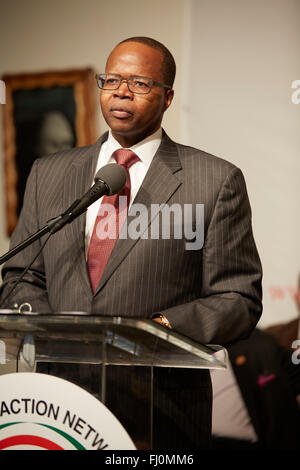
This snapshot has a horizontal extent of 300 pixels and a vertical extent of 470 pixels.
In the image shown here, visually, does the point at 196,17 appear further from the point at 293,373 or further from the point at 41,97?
the point at 293,373

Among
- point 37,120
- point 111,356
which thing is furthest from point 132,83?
point 37,120

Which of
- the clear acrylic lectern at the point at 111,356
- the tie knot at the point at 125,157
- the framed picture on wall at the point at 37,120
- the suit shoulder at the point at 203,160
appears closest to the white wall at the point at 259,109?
the framed picture on wall at the point at 37,120

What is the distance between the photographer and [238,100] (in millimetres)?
3113

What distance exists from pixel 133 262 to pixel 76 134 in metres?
1.61

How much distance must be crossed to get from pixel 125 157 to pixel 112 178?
35 cm

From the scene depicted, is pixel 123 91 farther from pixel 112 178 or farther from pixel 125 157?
pixel 112 178

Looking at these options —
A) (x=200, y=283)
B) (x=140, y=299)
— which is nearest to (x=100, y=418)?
(x=140, y=299)

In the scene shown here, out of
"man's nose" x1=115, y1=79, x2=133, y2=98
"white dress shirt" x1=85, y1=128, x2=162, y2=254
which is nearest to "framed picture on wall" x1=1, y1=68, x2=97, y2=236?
"white dress shirt" x1=85, y1=128, x2=162, y2=254

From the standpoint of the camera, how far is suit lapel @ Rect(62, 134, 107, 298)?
1904mm

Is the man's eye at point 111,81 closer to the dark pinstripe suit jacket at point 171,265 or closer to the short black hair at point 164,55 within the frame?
the short black hair at point 164,55

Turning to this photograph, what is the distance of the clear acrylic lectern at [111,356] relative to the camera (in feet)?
4.39

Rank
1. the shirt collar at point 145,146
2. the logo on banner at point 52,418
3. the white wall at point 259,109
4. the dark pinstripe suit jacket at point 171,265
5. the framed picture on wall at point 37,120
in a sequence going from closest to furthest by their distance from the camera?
the logo on banner at point 52,418 → the dark pinstripe suit jacket at point 171,265 → the shirt collar at point 145,146 → the white wall at point 259,109 → the framed picture on wall at point 37,120

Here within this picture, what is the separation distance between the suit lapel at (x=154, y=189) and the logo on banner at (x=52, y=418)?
524 mm

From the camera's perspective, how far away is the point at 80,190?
2.05 m
